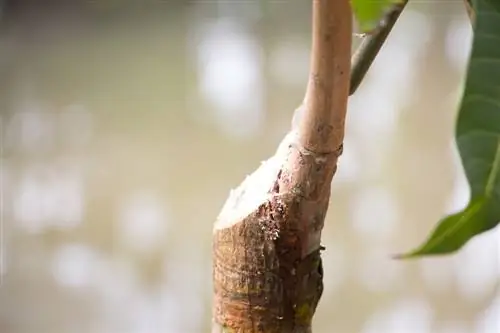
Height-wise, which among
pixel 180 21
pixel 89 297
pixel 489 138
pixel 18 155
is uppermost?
pixel 180 21

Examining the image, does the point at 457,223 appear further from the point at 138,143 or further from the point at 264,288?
the point at 138,143

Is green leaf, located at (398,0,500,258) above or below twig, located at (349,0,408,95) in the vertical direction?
below

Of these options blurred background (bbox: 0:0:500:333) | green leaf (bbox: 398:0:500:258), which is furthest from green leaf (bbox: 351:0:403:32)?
blurred background (bbox: 0:0:500:333)

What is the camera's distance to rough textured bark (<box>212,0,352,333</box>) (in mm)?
418

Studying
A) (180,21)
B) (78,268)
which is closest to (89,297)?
(78,268)

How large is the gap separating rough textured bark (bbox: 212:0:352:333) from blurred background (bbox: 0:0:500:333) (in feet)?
2.40

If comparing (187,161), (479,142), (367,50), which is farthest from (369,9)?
(187,161)

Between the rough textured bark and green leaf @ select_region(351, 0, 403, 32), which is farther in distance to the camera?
the rough textured bark

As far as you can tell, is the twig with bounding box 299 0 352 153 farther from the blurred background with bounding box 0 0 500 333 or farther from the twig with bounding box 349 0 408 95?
the blurred background with bounding box 0 0 500 333

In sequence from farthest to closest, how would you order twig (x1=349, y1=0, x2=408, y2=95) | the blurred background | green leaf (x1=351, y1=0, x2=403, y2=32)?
the blurred background < twig (x1=349, y1=0, x2=408, y2=95) < green leaf (x1=351, y1=0, x2=403, y2=32)

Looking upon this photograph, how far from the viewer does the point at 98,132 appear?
5.25ft

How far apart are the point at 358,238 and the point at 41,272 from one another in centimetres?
55

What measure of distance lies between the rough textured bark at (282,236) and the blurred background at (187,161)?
73 cm

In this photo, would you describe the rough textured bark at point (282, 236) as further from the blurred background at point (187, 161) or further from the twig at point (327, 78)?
the blurred background at point (187, 161)
